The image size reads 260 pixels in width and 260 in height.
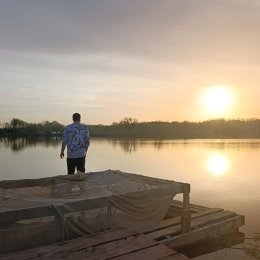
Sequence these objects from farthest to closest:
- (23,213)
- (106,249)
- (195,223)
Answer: (195,223), (106,249), (23,213)

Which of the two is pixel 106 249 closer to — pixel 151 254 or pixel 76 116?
pixel 151 254

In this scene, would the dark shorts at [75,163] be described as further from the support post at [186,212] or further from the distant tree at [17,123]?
the distant tree at [17,123]

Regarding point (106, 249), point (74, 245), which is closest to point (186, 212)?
point (106, 249)

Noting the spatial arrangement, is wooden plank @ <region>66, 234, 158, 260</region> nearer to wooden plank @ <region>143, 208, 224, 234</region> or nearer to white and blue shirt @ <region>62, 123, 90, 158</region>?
wooden plank @ <region>143, 208, 224, 234</region>

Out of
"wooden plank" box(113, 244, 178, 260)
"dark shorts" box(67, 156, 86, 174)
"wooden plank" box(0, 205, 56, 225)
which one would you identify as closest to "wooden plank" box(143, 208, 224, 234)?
"wooden plank" box(113, 244, 178, 260)

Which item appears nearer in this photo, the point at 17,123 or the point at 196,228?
the point at 196,228

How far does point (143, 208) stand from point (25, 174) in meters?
18.1

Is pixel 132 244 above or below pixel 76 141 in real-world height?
below

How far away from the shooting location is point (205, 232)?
7.71 meters

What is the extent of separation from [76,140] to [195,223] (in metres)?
3.52

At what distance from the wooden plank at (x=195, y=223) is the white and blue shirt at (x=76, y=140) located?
3.24m

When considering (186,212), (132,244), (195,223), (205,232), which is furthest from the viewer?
(195,223)

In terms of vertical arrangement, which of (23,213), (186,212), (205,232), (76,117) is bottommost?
(205,232)

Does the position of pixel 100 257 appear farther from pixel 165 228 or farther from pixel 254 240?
pixel 254 240
